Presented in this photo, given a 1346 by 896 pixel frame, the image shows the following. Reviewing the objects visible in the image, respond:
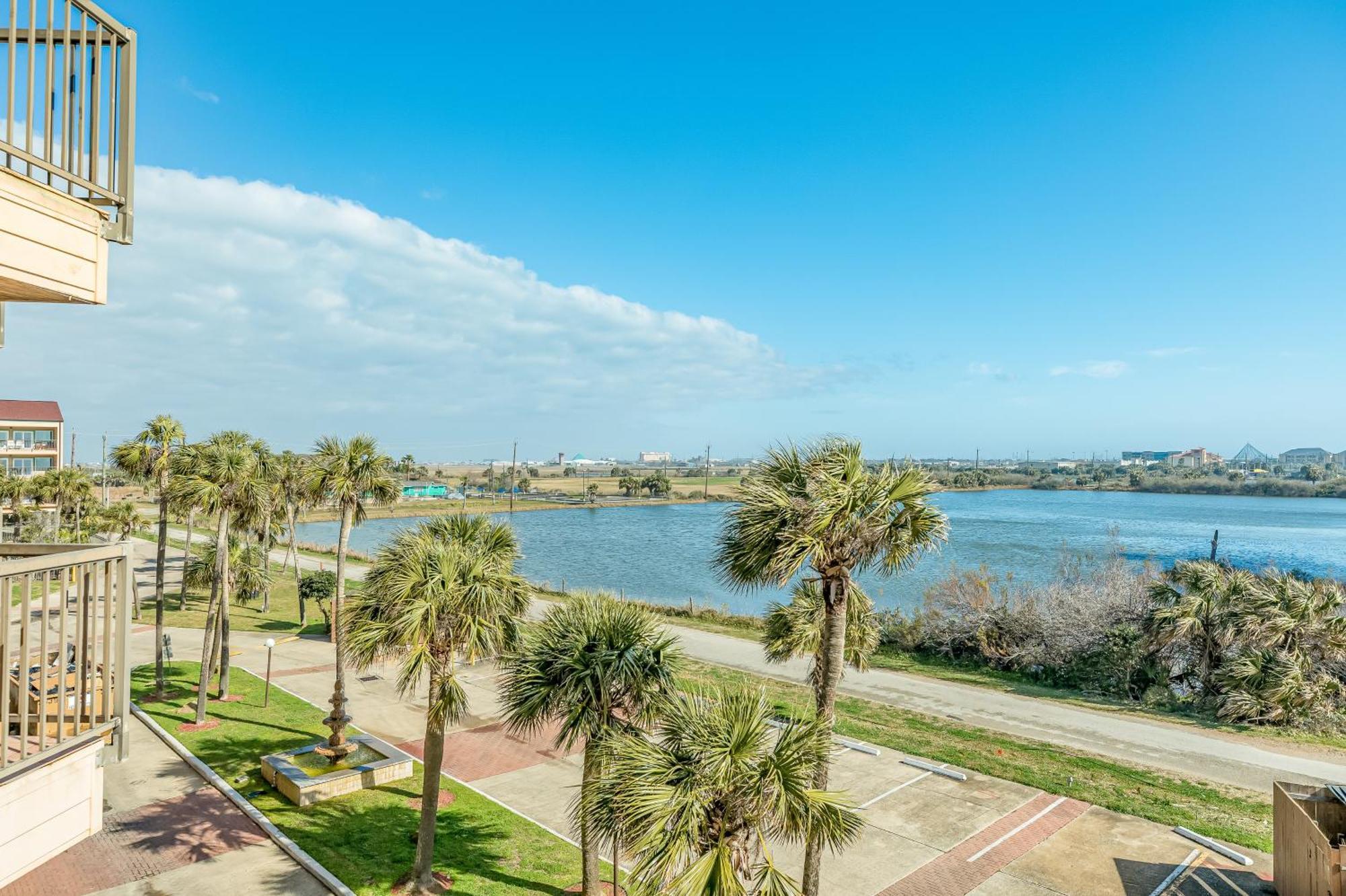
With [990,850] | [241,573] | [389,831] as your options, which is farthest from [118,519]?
[990,850]

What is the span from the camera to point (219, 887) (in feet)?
34.7

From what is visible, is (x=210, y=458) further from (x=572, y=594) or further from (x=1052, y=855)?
(x=1052, y=855)

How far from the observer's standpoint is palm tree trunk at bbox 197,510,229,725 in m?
17.2

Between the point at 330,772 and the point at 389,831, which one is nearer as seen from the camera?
the point at 389,831

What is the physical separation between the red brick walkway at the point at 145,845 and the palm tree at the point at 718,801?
8.04 meters

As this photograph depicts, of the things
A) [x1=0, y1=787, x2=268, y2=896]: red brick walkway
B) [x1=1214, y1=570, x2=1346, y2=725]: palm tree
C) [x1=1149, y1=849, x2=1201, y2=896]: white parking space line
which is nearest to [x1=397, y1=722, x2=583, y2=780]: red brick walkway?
[x1=0, y1=787, x2=268, y2=896]: red brick walkway

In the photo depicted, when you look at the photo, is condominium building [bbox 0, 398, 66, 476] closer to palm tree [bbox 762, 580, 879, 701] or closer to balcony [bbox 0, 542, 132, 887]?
palm tree [bbox 762, 580, 879, 701]

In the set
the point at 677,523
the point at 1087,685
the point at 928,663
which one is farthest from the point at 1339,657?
the point at 677,523

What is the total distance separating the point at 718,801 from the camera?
690cm

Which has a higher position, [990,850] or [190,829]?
[190,829]

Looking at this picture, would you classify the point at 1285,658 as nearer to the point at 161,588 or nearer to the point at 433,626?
the point at 433,626

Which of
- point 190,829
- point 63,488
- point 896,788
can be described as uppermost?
point 63,488

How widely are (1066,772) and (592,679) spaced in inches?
458

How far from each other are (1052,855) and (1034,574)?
37.5m
